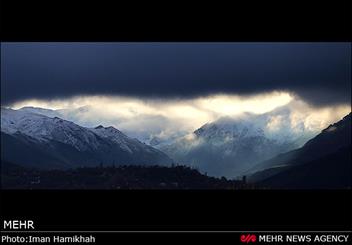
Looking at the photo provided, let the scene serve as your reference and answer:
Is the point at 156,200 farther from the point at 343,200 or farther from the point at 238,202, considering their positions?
the point at 343,200

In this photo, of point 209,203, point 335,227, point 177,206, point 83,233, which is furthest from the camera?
point 209,203

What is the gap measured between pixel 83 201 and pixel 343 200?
50.2 m

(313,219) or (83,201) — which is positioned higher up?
(83,201)

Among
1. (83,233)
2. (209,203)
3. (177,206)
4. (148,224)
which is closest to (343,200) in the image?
(209,203)

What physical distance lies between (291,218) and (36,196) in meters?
43.4

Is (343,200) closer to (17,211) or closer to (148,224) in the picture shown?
(148,224)

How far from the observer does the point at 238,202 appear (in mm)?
117688

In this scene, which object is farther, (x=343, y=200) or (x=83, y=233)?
(x=343, y=200)

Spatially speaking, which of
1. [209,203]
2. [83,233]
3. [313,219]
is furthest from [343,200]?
[83,233]

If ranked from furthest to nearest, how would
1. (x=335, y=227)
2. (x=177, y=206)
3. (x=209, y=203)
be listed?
(x=209, y=203), (x=177, y=206), (x=335, y=227)

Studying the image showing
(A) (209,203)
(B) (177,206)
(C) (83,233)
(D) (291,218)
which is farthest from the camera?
(A) (209,203)

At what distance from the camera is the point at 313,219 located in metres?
97.6

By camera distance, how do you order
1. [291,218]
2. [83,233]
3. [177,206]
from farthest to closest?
[177,206] → [291,218] → [83,233]

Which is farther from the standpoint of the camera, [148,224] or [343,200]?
[343,200]
